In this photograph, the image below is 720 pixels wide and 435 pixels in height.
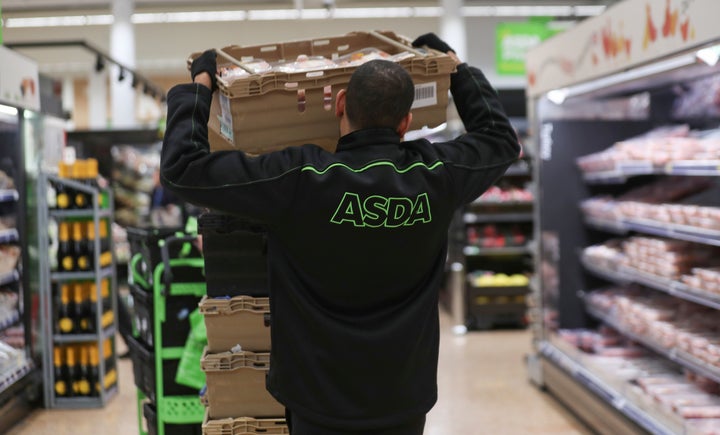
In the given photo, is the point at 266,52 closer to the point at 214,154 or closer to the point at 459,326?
the point at 214,154

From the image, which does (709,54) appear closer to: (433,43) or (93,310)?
(433,43)

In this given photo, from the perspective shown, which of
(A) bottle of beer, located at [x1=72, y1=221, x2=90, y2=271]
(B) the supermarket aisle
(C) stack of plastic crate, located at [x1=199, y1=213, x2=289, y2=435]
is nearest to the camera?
(C) stack of plastic crate, located at [x1=199, y1=213, x2=289, y2=435]

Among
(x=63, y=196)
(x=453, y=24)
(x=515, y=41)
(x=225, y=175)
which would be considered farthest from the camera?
(x=453, y=24)

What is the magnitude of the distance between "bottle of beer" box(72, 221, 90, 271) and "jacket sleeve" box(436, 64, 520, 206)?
4.17 m

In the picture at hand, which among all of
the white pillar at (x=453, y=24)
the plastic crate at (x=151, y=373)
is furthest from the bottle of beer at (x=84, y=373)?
the white pillar at (x=453, y=24)

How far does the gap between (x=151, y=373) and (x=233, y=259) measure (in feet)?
4.14

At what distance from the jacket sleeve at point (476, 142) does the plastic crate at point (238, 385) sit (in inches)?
37.0

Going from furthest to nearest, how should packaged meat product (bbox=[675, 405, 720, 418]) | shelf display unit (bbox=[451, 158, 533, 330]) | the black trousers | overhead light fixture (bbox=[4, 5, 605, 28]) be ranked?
overhead light fixture (bbox=[4, 5, 605, 28])
shelf display unit (bbox=[451, 158, 533, 330])
packaged meat product (bbox=[675, 405, 720, 418])
the black trousers

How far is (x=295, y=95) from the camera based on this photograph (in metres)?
2.28

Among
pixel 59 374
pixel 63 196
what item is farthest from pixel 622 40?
pixel 59 374

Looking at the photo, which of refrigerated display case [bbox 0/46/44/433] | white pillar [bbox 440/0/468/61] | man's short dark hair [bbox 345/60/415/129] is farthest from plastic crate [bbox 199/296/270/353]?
white pillar [bbox 440/0/468/61]

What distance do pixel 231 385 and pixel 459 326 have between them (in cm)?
593

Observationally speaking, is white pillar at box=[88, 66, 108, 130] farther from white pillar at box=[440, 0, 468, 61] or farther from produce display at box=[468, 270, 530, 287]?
produce display at box=[468, 270, 530, 287]

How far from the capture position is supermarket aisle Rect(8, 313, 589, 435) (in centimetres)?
517
